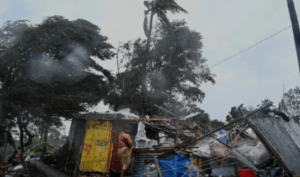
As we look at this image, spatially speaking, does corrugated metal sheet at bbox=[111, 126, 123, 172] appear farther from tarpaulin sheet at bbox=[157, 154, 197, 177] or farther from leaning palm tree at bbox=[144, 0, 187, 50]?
leaning palm tree at bbox=[144, 0, 187, 50]

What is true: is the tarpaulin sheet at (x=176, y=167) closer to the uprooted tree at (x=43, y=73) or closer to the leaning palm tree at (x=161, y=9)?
the uprooted tree at (x=43, y=73)

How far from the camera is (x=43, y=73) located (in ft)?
36.3

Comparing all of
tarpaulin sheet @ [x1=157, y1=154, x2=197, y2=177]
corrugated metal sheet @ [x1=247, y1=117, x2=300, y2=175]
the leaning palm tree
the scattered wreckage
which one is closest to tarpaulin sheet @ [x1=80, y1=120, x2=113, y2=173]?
the scattered wreckage

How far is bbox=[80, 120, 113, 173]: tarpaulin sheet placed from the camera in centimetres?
927

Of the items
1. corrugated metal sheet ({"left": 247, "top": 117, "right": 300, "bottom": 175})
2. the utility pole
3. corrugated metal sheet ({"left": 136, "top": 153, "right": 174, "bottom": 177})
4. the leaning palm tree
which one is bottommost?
corrugated metal sheet ({"left": 136, "top": 153, "right": 174, "bottom": 177})

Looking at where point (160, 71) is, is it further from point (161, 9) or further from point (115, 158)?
point (115, 158)

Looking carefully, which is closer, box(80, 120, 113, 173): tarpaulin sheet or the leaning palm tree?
box(80, 120, 113, 173): tarpaulin sheet

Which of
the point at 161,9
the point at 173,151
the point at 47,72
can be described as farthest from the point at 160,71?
the point at 173,151

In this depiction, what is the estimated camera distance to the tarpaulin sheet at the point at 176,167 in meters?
5.96

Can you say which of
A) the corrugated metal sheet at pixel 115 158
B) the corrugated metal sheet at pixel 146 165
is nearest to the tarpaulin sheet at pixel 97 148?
the corrugated metal sheet at pixel 115 158

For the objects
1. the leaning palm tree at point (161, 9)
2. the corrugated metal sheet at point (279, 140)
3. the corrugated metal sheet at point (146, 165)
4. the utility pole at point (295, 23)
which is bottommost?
the corrugated metal sheet at point (146, 165)

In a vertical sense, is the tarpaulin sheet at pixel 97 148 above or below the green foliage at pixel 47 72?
below

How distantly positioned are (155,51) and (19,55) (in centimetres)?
1114

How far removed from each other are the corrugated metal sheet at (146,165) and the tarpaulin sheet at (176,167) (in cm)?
15
